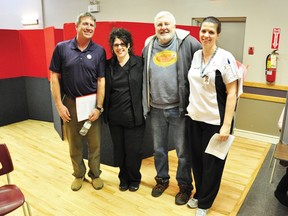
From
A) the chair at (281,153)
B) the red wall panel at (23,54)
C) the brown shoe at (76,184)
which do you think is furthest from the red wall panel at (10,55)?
the chair at (281,153)

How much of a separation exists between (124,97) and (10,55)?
3056 millimetres

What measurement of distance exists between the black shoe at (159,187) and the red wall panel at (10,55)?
10.8 ft

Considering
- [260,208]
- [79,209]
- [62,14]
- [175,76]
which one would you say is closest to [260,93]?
[260,208]

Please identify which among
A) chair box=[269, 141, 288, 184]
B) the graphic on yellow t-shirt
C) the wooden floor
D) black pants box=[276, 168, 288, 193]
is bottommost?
the wooden floor

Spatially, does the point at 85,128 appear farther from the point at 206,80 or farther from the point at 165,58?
the point at 206,80

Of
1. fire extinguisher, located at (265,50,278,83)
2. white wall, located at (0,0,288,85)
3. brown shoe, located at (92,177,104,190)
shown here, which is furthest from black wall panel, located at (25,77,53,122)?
fire extinguisher, located at (265,50,278,83)

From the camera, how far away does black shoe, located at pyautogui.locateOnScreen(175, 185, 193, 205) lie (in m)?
2.33

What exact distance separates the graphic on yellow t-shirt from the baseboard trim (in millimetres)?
2471

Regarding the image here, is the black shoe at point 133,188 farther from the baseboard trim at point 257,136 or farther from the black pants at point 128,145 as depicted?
the baseboard trim at point 257,136

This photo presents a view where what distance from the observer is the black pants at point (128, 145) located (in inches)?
92.4

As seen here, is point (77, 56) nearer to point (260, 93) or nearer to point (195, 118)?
point (195, 118)

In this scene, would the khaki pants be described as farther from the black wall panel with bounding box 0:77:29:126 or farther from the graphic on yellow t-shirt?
the black wall panel with bounding box 0:77:29:126

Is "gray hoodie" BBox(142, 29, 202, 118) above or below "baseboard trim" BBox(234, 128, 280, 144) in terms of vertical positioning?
above

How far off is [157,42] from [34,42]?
2981 millimetres
